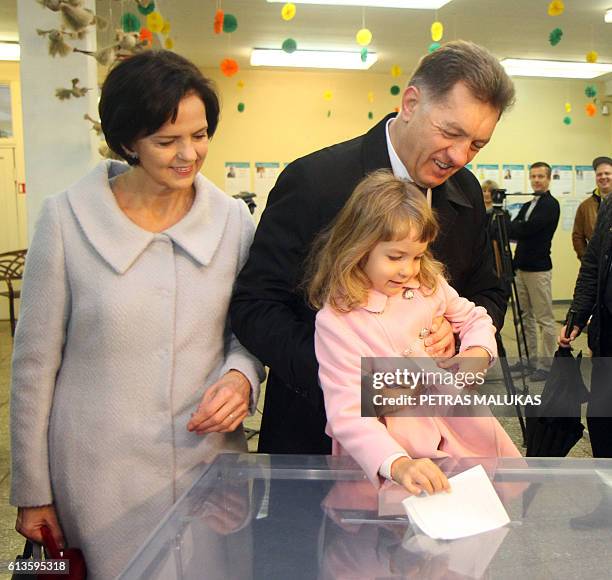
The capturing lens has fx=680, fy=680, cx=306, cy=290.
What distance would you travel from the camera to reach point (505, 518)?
Answer: 0.87 meters

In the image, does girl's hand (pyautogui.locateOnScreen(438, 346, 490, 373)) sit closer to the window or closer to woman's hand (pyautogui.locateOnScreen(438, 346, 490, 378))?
woman's hand (pyautogui.locateOnScreen(438, 346, 490, 378))

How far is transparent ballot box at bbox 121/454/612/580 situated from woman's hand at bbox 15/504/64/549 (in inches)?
13.7

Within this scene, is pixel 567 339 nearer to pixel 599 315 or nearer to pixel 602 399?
pixel 599 315

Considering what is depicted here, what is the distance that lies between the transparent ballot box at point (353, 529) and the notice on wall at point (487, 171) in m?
7.60

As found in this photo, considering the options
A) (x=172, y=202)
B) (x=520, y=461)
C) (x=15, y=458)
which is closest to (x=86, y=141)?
(x=172, y=202)

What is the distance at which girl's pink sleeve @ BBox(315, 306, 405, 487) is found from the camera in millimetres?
939

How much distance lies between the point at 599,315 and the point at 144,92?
6.45 feet

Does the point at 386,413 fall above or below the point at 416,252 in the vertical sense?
below

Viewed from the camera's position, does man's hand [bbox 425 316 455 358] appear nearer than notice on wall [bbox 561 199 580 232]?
Yes

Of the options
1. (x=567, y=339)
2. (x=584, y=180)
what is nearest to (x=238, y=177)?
(x=584, y=180)

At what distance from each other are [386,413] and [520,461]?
9.0 inches

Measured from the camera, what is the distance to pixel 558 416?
1.99 meters

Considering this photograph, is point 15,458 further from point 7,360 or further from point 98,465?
point 7,360

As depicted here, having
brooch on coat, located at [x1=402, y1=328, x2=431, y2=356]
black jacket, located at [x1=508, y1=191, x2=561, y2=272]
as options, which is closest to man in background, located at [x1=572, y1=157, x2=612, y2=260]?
black jacket, located at [x1=508, y1=191, x2=561, y2=272]
